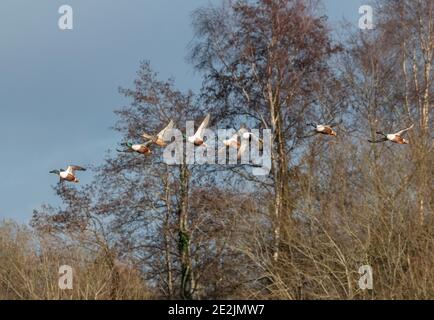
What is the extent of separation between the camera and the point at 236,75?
29.0 metres

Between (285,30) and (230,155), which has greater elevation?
(285,30)

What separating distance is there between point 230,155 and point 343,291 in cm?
716

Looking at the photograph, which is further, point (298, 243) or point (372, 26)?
point (372, 26)

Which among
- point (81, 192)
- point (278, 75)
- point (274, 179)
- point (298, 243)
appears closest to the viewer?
point (298, 243)

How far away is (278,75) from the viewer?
28.8m

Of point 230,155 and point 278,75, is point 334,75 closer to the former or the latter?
point 278,75

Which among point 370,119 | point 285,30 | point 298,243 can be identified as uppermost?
point 285,30

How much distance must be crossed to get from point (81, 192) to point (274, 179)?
689cm

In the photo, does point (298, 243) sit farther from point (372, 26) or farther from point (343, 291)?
point (372, 26)

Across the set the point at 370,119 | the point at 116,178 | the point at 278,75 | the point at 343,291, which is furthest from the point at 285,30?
the point at 343,291
